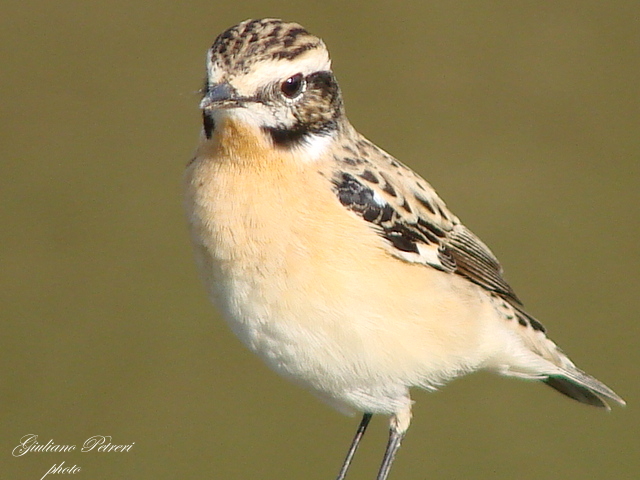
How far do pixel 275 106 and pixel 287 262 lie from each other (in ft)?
1.79

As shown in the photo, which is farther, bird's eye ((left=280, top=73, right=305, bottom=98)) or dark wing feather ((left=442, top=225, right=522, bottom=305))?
dark wing feather ((left=442, top=225, right=522, bottom=305))

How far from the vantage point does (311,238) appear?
126 inches

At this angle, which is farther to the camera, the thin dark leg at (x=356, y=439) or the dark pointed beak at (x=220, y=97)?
the thin dark leg at (x=356, y=439)

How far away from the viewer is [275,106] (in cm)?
313

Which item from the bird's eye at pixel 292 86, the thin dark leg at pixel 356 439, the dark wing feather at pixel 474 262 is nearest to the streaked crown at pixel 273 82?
the bird's eye at pixel 292 86

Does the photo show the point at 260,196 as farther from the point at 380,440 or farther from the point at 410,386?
the point at 380,440

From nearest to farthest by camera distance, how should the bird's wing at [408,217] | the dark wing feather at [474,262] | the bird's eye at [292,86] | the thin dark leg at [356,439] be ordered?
1. the bird's eye at [292,86]
2. the bird's wing at [408,217]
3. the dark wing feather at [474,262]
4. the thin dark leg at [356,439]

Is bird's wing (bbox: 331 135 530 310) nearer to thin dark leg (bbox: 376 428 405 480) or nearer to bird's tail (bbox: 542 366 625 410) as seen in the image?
bird's tail (bbox: 542 366 625 410)

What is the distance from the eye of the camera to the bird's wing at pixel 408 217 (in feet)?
11.1

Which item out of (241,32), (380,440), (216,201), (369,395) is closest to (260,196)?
(216,201)

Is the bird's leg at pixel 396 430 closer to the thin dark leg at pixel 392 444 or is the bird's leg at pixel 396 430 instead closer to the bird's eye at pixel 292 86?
the thin dark leg at pixel 392 444

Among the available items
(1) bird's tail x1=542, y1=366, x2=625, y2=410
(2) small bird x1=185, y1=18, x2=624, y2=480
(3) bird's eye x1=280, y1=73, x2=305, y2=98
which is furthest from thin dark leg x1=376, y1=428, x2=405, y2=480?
(3) bird's eye x1=280, y1=73, x2=305, y2=98

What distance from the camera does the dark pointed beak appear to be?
2.95 m

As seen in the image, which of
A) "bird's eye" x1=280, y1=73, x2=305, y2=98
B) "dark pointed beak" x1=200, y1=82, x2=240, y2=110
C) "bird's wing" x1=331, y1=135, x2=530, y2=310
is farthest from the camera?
"bird's wing" x1=331, y1=135, x2=530, y2=310
